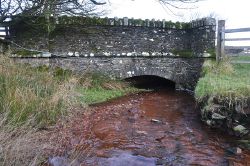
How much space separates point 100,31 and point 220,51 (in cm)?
415

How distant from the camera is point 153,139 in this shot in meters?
6.27

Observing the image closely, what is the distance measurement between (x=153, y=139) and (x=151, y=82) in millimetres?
8526

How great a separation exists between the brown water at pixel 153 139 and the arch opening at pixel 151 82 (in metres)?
4.50

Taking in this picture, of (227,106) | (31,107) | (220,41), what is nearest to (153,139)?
(227,106)

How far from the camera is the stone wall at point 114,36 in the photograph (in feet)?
35.1

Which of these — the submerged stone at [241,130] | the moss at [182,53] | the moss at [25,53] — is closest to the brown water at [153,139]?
the submerged stone at [241,130]

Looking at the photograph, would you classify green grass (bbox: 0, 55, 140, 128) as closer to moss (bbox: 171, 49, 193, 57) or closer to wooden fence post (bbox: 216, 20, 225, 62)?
moss (bbox: 171, 49, 193, 57)

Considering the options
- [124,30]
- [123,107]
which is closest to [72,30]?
[124,30]

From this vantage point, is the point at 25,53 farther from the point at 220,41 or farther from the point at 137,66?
the point at 220,41

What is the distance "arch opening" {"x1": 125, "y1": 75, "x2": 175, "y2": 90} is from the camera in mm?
13812

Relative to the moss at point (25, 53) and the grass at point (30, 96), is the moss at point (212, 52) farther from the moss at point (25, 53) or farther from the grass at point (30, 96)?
the grass at point (30, 96)

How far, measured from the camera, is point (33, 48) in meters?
10.7

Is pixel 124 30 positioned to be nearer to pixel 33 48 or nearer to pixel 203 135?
pixel 33 48

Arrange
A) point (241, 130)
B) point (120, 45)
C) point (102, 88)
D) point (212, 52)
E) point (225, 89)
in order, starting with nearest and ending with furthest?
point (241, 130) < point (225, 89) < point (102, 88) < point (120, 45) < point (212, 52)
